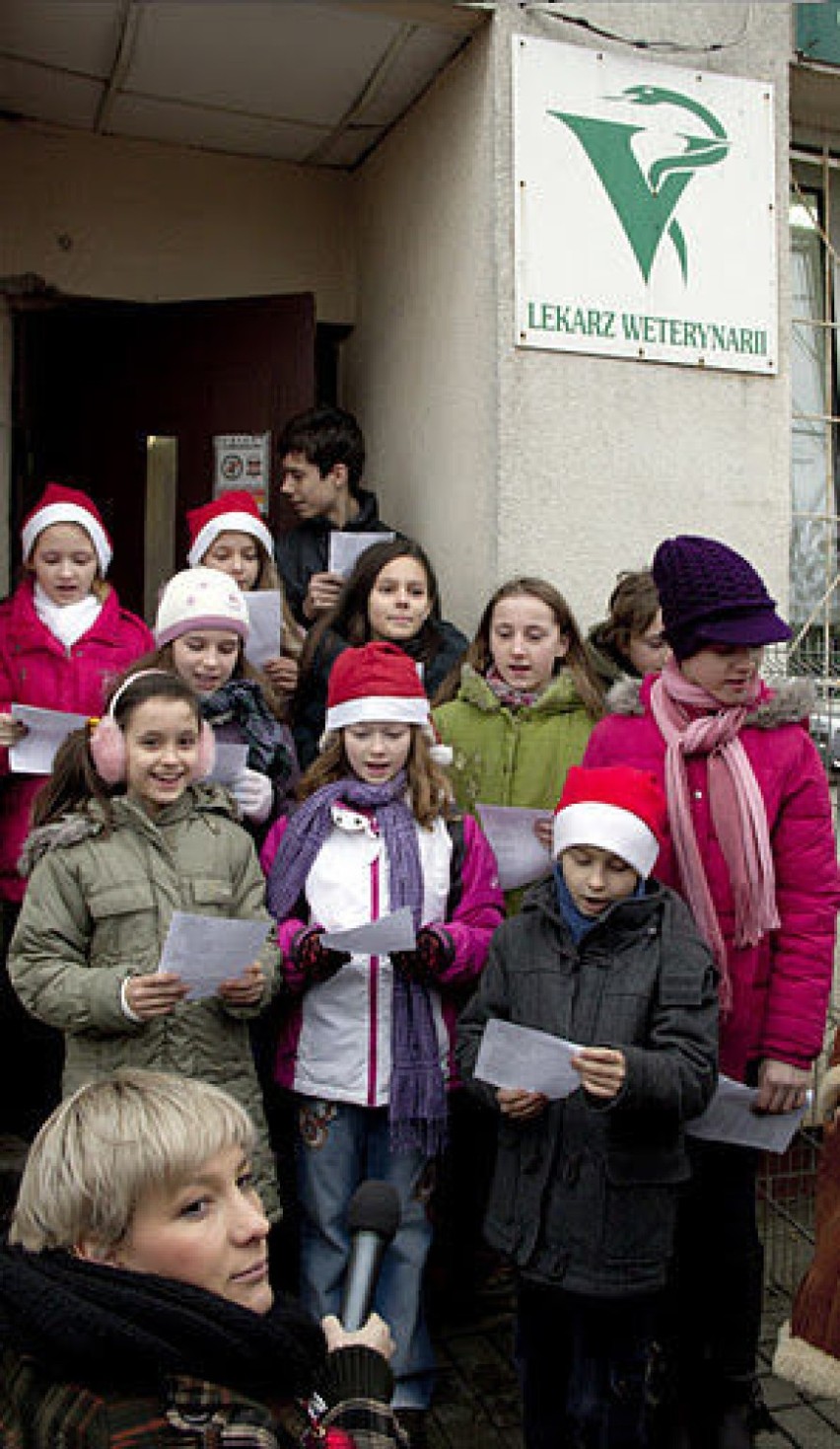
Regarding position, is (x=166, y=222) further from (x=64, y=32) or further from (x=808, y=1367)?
(x=808, y=1367)

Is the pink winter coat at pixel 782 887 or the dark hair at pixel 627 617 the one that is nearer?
the pink winter coat at pixel 782 887

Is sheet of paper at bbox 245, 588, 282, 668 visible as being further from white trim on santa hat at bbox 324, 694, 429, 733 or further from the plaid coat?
the plaid coat

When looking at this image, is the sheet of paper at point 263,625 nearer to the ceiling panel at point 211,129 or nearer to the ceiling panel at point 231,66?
the ceiling panel at point 231,66

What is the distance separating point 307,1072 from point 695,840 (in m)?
1.12

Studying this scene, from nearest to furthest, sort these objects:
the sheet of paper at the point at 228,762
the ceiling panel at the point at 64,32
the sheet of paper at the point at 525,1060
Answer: the sheet of paper at the point at 525,1060, the sheet of paper at the point at 228,762, the ceiling panel at the point at 64,32

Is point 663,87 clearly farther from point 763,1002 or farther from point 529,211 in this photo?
point 763,1002

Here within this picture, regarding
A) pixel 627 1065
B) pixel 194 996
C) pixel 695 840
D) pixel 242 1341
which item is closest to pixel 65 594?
pixel 194 996

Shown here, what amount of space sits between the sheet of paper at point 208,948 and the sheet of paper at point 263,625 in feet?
4.34

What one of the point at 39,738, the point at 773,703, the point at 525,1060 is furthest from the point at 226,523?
the point at 525,1060

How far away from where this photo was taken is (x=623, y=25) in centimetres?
456

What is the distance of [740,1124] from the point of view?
2.83m

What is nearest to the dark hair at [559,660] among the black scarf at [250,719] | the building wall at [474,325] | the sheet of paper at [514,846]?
the sheet of paper at [514,846]

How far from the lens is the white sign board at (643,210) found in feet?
14.6

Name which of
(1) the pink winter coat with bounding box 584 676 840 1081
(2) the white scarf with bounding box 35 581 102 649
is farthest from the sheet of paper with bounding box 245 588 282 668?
(1) the pink winter coat with bounding box 584 676 840 1081
